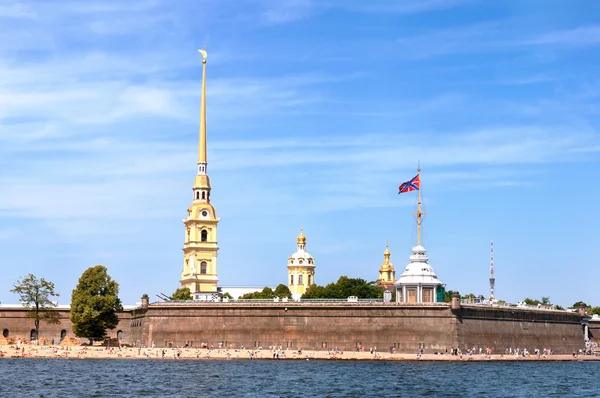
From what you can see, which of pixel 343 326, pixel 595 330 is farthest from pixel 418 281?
pixel 595 330

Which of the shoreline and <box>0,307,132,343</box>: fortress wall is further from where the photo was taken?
<box>0,307,132,343</box>: fortress wall

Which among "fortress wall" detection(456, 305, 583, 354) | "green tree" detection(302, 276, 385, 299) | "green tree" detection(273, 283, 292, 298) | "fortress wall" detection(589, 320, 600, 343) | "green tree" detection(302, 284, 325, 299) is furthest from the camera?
"green tree" detection(273, 283, 292, 298)

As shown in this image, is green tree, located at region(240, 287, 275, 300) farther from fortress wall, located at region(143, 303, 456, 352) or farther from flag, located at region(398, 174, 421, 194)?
flag, located at region(398, 174, 421, 194)

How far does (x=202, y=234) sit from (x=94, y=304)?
5915cm

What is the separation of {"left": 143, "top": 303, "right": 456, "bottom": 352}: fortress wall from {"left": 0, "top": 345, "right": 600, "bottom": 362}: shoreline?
1696 mm

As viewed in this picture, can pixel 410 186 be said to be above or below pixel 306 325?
above

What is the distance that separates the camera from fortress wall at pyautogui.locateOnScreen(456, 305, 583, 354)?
369 feet

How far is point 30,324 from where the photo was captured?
13312cm

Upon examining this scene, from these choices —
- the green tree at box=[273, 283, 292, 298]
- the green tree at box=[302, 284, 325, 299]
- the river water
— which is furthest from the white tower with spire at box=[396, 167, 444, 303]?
the green tree at box=[273, 283, 292, 298]

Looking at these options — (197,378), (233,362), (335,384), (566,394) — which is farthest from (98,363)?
(566,394)

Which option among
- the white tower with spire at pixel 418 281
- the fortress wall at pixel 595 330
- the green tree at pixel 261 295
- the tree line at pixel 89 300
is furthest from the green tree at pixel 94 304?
the fortress wall at pixel 595 330

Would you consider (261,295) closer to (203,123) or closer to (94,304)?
(203,123)

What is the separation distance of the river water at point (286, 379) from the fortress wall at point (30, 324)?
960 inches

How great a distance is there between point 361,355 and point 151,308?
78.8ft
